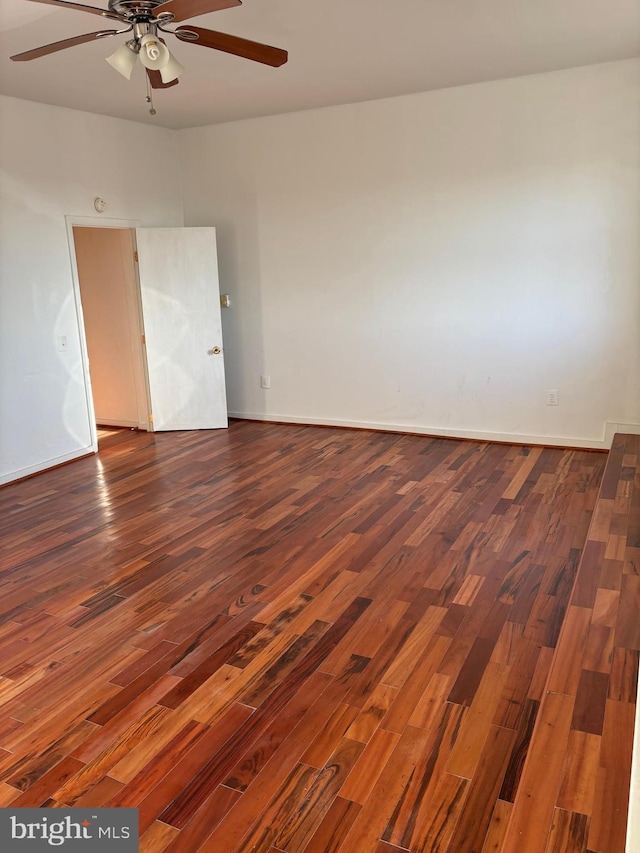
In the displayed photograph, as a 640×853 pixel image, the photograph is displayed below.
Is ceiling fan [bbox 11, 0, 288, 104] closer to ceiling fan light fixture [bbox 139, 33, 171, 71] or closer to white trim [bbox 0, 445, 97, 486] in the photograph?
ceiling fan light fixture [bbox 139, 33, 171, 71]

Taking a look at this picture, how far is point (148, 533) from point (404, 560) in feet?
5.15

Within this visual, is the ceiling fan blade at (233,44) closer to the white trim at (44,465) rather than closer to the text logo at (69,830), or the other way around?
the text logo at (69,830)

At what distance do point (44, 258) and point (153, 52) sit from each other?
3.10 metres

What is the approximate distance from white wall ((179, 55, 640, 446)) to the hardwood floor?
3.78 feet

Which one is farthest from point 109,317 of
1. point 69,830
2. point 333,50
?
point 69,830

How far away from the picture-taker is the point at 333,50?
4.24m

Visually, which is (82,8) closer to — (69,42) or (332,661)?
(69,42)

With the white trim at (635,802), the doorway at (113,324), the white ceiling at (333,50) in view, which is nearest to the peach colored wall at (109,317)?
the doorway at (113,324)

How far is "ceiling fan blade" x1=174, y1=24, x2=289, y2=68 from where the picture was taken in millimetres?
2762

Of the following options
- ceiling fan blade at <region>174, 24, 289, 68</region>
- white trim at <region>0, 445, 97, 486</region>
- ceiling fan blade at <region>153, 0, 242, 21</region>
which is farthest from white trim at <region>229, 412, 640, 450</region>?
ceiling fan blade at <region>153, 0, 242, 21</region>

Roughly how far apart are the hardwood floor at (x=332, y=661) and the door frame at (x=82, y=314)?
1358mm

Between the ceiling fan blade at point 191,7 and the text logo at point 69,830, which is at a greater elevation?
the ceiling fan blade at point 191,7

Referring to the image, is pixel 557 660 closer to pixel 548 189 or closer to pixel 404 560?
pixel 404 560

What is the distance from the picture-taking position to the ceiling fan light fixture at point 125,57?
282cm
